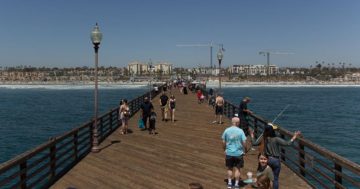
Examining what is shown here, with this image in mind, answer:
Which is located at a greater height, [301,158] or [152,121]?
[152,121]

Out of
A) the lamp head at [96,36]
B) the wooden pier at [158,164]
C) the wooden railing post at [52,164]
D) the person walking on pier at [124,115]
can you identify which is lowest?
the wooden pier at [158,164]

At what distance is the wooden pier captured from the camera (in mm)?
9625

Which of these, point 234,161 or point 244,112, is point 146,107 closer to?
point 244,112

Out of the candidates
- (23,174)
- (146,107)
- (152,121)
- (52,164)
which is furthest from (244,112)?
(23,174)

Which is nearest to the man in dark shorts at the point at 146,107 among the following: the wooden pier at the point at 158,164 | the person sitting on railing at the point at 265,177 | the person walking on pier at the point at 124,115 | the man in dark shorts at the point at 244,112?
the person walking on pier at the point at 124,115

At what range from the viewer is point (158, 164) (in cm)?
1155

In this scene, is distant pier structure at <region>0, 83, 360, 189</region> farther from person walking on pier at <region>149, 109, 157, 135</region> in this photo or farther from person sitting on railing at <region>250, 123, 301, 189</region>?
person sitting on railing at <region>250, 123, 301, 189</region>

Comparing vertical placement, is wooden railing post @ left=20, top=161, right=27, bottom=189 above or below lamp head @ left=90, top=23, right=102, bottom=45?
below

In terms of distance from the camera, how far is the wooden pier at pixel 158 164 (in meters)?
9.62

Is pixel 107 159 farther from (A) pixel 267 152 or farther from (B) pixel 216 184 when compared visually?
(A) pixel 267 152

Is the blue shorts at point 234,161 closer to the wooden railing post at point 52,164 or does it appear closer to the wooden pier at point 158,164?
the wooden pier at point 158,164

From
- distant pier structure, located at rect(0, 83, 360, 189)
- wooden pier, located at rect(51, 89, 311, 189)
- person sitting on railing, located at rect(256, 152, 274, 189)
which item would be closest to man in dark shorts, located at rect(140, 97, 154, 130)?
wooden pier, located at rect(51, 89, 311, 189)

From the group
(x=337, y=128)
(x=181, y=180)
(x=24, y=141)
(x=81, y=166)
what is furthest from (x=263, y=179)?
(x=337, y=128)

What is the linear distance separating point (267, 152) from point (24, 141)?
2960cm
